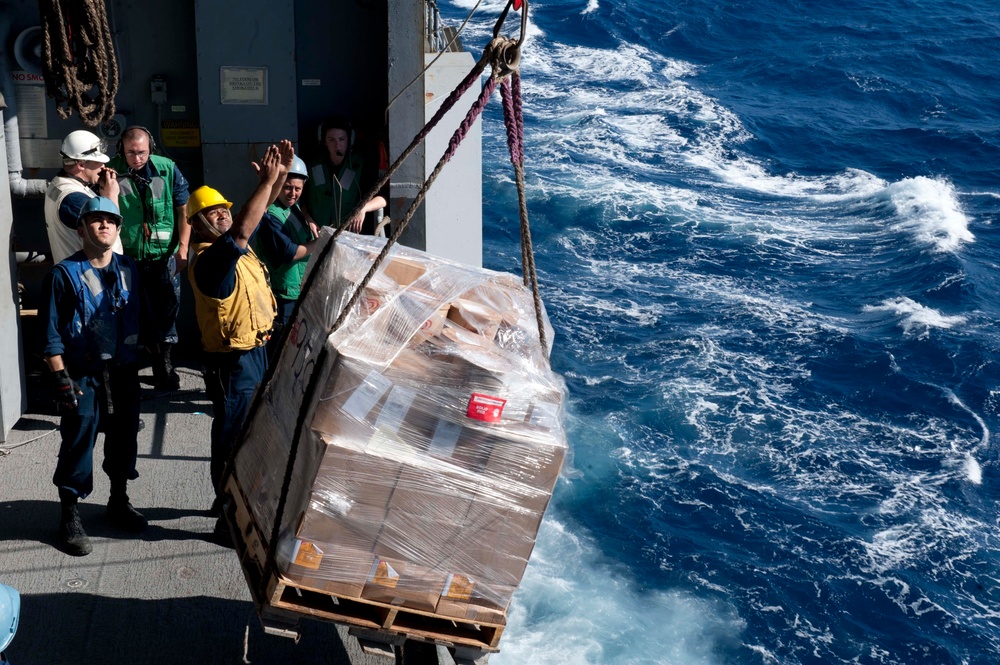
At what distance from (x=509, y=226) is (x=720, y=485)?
35.2 ft

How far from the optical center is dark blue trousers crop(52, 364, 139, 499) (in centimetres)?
541

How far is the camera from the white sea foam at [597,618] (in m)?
9.38

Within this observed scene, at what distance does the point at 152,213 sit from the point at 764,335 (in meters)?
12.9

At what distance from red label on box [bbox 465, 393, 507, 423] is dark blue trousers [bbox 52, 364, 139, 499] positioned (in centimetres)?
238

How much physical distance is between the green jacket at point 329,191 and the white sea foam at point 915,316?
42.0 feet

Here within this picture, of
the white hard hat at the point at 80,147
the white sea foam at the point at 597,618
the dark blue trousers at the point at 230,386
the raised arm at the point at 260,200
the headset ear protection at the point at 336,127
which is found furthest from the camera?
the white sea foam at the point at 597,618

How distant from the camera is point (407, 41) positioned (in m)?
7.86

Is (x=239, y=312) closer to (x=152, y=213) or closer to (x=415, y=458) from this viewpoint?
(x=415, y=458)

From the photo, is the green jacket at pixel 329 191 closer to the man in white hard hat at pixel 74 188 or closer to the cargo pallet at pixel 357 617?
the man in white hard hat at pixel 74 188

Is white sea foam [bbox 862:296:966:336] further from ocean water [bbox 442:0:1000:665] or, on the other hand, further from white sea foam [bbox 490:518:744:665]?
white sea foam [bbox 490:518:744:665]

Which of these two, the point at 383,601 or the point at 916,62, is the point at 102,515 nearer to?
the point at 383,601

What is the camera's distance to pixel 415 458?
404 centimetres

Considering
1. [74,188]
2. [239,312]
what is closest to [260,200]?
[239,312]

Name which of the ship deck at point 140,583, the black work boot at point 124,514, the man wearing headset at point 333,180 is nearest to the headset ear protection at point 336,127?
the man wearing headset at point 333,180
